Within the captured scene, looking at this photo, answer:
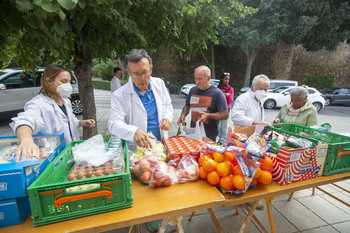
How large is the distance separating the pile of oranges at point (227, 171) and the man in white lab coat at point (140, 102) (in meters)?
0.68

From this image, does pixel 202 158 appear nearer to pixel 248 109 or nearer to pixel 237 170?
pixel 237 170

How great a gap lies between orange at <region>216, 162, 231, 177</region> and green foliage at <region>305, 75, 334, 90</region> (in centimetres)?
2188

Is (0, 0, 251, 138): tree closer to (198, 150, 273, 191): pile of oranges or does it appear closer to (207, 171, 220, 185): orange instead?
(198, 150, 273, 191): pile of oranges

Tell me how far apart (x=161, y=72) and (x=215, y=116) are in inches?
829

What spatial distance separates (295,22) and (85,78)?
15724 millimetres

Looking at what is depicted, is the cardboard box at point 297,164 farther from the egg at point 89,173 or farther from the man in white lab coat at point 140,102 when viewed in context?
the egg at point 89,173

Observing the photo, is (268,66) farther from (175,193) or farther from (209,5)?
(175,193)

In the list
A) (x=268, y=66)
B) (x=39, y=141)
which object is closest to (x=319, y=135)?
(x=39, y=141)

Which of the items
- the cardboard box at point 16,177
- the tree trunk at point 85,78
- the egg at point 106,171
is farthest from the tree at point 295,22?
the cardboard box at point 16,177

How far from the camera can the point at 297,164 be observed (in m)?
1.55

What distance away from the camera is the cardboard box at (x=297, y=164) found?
1.51 metres

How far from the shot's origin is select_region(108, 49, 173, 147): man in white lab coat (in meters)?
1.82

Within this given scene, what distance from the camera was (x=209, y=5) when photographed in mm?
3219

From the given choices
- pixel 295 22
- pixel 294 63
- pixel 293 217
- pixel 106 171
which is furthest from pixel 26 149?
pixel 294 63
